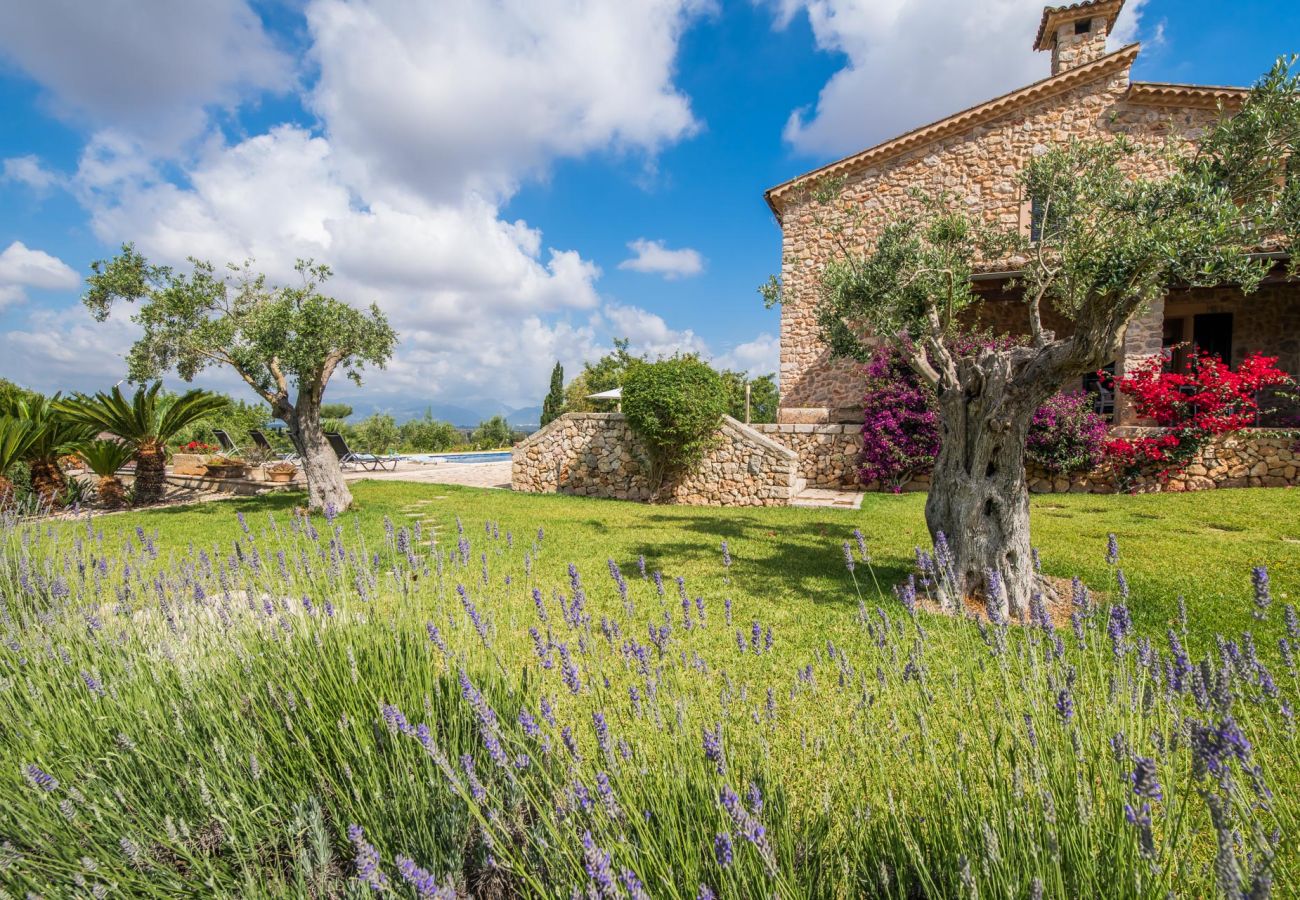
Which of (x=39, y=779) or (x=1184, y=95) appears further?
(x=1184, y=95)

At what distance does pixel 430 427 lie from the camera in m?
31.7

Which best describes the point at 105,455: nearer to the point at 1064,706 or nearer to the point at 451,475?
the point at 451,475

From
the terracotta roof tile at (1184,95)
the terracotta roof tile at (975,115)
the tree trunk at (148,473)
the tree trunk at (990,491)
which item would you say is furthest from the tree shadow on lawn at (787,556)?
the terracotta roof tile at (1184,95)

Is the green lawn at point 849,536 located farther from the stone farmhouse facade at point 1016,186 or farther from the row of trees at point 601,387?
the row of trees at point 601,387

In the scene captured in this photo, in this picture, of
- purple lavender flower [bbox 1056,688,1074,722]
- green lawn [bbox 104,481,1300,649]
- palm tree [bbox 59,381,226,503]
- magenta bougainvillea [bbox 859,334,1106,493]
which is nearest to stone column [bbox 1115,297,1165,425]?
magenta bougainvillea [bbox 859,334,1106,493]

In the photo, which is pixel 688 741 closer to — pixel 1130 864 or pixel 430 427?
pixel 1130 864

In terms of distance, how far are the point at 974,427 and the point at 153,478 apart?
15.6m

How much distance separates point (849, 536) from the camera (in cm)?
791

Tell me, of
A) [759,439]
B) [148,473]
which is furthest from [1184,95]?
[148,473]

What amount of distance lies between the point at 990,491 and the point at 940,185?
12.9 meters

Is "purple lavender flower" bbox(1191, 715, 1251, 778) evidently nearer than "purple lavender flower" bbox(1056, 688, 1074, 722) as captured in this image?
Yes

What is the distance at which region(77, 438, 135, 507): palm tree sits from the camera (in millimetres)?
11594

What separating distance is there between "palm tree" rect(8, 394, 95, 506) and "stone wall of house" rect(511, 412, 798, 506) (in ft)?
Answer: 29.0

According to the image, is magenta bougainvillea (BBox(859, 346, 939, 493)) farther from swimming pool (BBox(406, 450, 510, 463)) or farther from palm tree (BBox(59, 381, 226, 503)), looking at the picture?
swimming pool (BBox(406, 450, 510, 463))
